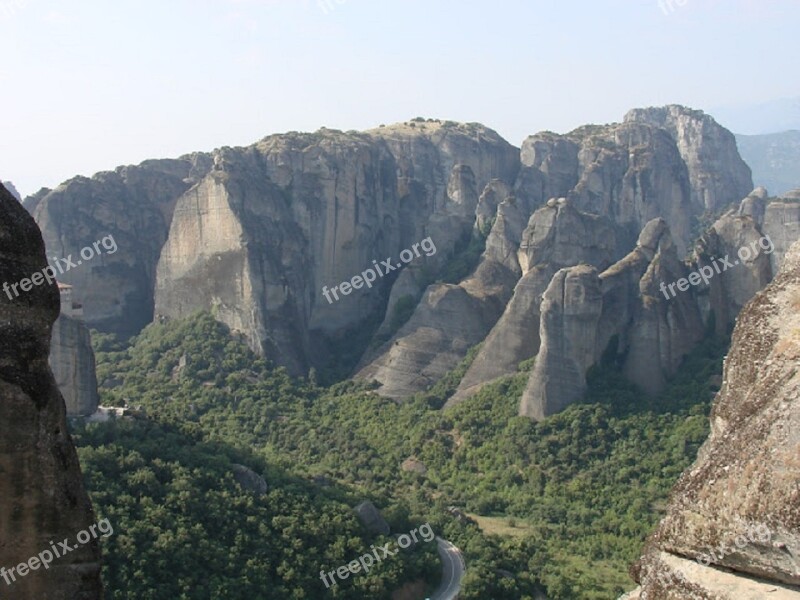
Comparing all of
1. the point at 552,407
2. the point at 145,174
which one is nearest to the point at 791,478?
the point at 552,407

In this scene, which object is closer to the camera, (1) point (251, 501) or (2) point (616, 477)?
(1) point (251, 501)

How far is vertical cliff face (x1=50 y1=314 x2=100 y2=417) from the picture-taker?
2358 cm

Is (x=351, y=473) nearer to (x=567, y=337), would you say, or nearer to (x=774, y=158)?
(x=567, y=337)

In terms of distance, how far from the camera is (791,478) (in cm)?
421

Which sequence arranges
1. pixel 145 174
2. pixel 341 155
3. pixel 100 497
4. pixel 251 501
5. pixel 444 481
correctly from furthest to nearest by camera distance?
1. pixel 145 174
2. pixel 341 155
3. pixel 444 481
4. pixel 251 501
5. pixel 100 497

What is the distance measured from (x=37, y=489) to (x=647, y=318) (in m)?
29.5

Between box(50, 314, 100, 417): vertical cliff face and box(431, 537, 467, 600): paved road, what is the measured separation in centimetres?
977

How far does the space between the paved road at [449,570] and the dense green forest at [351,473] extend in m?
0.42

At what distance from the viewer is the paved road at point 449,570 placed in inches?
870

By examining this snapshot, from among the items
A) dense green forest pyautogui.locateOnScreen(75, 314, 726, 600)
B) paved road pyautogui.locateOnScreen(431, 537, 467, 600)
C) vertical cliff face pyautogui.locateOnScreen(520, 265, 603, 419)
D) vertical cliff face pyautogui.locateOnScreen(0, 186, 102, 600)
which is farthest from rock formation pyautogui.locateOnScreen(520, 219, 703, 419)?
vertical cliff face pyautogui.locateOnScreen(0, 186, 102, 600)

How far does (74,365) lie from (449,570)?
10.7 metres

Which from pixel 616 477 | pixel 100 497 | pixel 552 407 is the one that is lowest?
pixel 616 477

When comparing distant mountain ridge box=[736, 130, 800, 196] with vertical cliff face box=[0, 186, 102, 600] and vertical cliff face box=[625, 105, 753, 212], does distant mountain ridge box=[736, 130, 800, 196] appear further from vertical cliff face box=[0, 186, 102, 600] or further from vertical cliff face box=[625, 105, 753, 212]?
vertical cliff face box=[0, 186, 102, 600]

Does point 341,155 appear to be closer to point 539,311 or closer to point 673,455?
point 539,311
